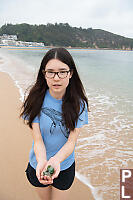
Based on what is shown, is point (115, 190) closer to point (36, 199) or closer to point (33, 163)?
point (36, 199)

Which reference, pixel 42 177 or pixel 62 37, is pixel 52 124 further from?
pixel 62 37

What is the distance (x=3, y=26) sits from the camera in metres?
132

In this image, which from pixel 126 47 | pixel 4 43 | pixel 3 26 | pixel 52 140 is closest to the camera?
pixel 52 140

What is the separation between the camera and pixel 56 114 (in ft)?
5.38

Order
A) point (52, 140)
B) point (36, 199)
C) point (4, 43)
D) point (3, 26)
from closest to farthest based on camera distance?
1. point (52, 140)
2. point (36, 199)
3. point (4, 43)
4. point (3, 26)

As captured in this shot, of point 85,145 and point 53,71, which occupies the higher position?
point 53,71

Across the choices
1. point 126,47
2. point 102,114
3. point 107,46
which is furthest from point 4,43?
point 102,114

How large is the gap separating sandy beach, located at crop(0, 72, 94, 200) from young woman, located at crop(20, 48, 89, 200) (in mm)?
1003

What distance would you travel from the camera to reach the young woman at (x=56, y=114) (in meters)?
1.58

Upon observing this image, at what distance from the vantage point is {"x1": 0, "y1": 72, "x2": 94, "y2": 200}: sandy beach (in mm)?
2633

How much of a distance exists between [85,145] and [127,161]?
0.90 meters

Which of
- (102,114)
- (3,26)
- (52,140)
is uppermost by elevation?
(3,26)

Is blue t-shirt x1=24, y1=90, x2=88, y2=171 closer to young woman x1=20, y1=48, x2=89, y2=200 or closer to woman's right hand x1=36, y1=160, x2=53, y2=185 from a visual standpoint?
young woman x1=20, y1=48, x2=89, y2=200

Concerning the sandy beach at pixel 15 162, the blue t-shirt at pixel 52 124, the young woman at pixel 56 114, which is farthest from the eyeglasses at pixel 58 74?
the sandy beach at pixel 15 162
